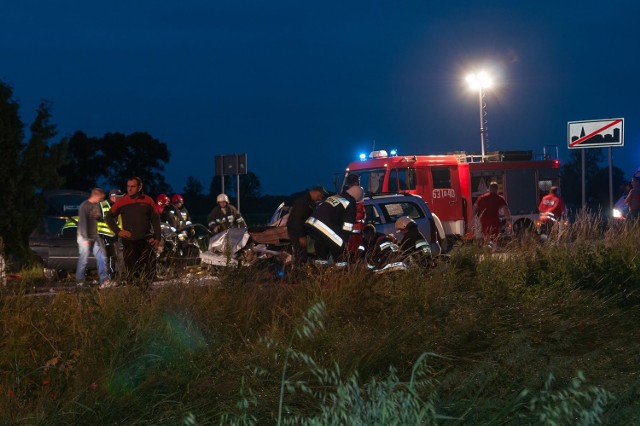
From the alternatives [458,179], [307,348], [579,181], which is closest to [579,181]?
[579,181]

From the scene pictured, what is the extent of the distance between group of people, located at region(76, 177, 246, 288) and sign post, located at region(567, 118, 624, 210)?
6392mm

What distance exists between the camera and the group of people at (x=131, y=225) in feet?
40.7

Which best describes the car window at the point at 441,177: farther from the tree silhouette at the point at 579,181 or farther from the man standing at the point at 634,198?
the tree silhouette at the point at 579,181

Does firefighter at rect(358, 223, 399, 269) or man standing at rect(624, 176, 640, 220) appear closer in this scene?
firefighter at rect(358, 223, 399, 269)

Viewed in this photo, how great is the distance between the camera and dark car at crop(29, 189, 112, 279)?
17.7 meters

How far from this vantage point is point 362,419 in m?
4.32

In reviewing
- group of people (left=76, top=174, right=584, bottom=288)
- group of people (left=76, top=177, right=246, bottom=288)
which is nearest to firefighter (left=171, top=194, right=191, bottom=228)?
group of people (left=76, top=177, right=246, bottom=288)

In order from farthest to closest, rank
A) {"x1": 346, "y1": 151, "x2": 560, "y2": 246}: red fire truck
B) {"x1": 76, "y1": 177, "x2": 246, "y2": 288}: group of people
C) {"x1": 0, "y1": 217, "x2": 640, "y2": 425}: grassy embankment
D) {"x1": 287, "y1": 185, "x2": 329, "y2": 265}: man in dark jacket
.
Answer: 1. {"x1": 346, "y1": 151, "x2": 560, "y2": 246}: red fire truck
2. {"x1": 287, "y1": 185, "x2": 329, "y2": 265}: man in dark jacket
3. {"x1": 76, "y1": 177, "x2": 246, "y2": 288}: group of people
4. {"x1": 0, "y1": 217, "x2": 640, "y2": 425}: grassy embankment

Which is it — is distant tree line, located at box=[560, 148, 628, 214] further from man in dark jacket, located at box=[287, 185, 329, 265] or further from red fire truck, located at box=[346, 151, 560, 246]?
man in dark jacket, located at box=[287, 185, 329, 265]

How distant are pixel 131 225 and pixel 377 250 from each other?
3.14 metres

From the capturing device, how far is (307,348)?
7.67m

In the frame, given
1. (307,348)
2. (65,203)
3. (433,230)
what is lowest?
(307,348)

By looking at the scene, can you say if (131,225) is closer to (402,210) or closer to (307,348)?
(307,348)

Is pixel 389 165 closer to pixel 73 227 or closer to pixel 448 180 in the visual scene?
pixel 448 180
